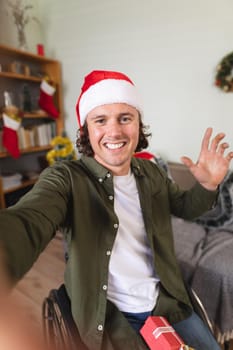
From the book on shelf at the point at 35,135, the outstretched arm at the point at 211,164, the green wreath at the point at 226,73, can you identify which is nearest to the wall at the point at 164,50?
the green wreath at the point at 226,73

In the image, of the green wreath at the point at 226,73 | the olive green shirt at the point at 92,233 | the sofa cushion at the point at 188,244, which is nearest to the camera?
the olive green shirt at the point at 92,233

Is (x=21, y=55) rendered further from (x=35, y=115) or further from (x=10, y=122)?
(x=10, y=122)

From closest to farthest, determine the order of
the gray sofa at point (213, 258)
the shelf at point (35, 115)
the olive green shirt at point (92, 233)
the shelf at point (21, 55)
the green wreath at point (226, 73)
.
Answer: the olive green shirt at point (92, 233) → the gray sofa at point (213, 258) → the green wreath at point (226, 73) → the shelf at point (21, 55) → the shelf at point (35, 115)

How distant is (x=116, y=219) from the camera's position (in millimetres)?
721

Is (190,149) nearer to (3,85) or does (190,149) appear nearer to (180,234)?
(180,234)

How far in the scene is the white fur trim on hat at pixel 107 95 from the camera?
2.54ft

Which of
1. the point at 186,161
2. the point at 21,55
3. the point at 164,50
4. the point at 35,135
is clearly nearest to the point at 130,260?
the point at 186,161

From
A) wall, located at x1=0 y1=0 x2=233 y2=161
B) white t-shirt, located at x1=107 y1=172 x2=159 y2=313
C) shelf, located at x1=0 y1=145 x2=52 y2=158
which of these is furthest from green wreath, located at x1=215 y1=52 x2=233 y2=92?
shelf, located at x1=0 y1=145 x2=52 y2=158

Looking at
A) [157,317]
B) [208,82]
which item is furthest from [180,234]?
[208,82]

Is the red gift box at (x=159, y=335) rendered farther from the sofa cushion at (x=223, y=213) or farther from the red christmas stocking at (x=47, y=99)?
the red christmas stocking at (x=47, y=99)

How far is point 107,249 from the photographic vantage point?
0.70m

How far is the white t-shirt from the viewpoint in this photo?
744 mm

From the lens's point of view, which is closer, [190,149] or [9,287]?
[9,287]

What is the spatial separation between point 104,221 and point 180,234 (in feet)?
3.12
